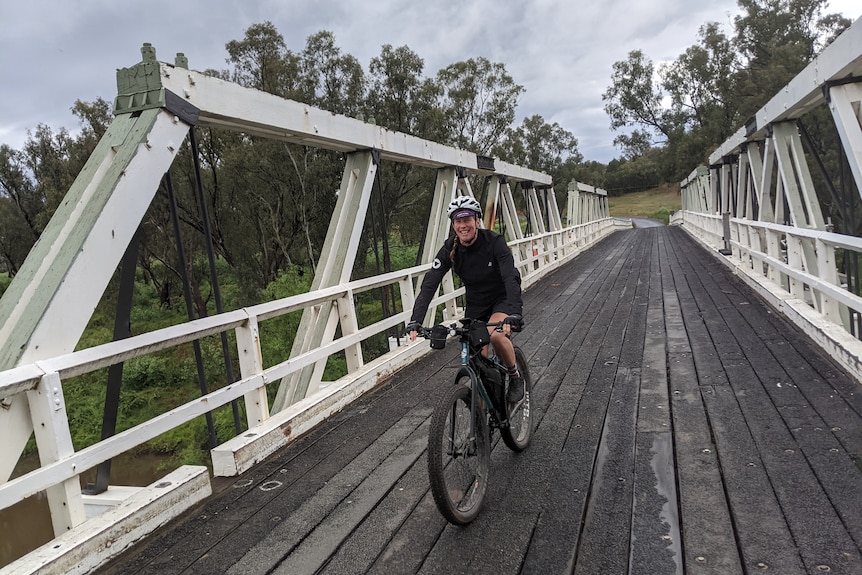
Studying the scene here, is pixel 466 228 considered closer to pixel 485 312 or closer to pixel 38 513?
pixel 485 312

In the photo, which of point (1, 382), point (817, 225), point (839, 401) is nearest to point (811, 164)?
point (817, 225)

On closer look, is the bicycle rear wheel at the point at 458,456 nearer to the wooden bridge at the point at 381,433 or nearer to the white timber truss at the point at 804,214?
the wooden bridge at the point at 381,433

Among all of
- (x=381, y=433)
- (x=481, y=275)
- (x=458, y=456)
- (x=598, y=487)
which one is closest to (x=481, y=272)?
(x=481, y=275)

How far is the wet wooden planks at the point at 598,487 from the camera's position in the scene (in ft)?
9.53

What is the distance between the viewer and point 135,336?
11.2 ft

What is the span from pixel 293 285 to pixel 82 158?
9829mm

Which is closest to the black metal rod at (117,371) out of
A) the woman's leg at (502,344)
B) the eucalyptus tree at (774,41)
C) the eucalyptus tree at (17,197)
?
the woman's leg at (502,344)

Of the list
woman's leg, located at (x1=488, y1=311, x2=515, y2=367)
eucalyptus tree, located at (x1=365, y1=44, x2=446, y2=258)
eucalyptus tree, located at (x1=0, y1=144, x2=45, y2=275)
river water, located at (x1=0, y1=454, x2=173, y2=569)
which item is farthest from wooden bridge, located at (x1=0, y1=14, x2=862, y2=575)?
eucalyptus tree, located at (x1=0, y1=144, x2=45, y2=275)

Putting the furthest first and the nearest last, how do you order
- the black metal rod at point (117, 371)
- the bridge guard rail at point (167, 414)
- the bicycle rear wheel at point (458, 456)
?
1. the black metal rod at point (117, 371)
2. the bicycle rear wheel at point (458, 456)
3. the bridge guard rail at point (167, 414)

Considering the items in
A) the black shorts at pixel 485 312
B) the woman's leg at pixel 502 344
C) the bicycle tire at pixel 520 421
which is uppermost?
the black shorts at pixel 485 312

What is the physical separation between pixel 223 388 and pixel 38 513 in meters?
13.2

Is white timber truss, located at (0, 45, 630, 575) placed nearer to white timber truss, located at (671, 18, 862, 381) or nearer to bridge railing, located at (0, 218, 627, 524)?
bridge railing, located at (0, 218, 627, 524)

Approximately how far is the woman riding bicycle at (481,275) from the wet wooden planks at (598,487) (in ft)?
2.72

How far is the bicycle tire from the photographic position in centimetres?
398
